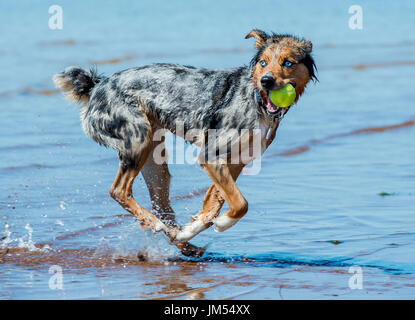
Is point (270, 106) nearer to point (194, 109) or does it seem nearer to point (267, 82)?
point (267, 82)

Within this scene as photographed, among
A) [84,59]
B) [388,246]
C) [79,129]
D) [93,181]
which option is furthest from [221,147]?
[84,59]

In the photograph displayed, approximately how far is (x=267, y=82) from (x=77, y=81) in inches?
73.5

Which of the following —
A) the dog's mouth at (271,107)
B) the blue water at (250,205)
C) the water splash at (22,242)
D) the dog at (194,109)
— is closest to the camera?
the blue water at (250,205)

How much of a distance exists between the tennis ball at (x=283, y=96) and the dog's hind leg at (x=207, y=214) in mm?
712

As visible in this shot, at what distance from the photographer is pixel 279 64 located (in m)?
6.00

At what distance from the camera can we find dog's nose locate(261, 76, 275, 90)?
230 inches

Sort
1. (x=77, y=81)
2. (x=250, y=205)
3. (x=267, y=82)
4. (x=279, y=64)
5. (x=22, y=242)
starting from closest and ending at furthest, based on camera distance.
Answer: (x=267, y=82)
(x=279, y=64)
(x=22, y=242)
(x=77, y=81)
(x=250, y=205)

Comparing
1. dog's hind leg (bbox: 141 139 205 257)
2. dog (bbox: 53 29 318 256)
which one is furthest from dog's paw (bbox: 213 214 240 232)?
dog's hind leg (bbox: 141 139 205 257)

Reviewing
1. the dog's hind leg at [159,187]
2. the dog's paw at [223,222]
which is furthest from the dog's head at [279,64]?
the dog's hind leg at [159,187]

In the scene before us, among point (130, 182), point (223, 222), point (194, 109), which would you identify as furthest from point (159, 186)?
point (223, 222)

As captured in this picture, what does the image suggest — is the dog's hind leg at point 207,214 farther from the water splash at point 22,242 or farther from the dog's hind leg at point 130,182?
the water splash at point 22,242

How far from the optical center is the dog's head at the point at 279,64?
5.92m

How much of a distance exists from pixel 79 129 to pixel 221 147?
477 centimetres

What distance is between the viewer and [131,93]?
659cm
